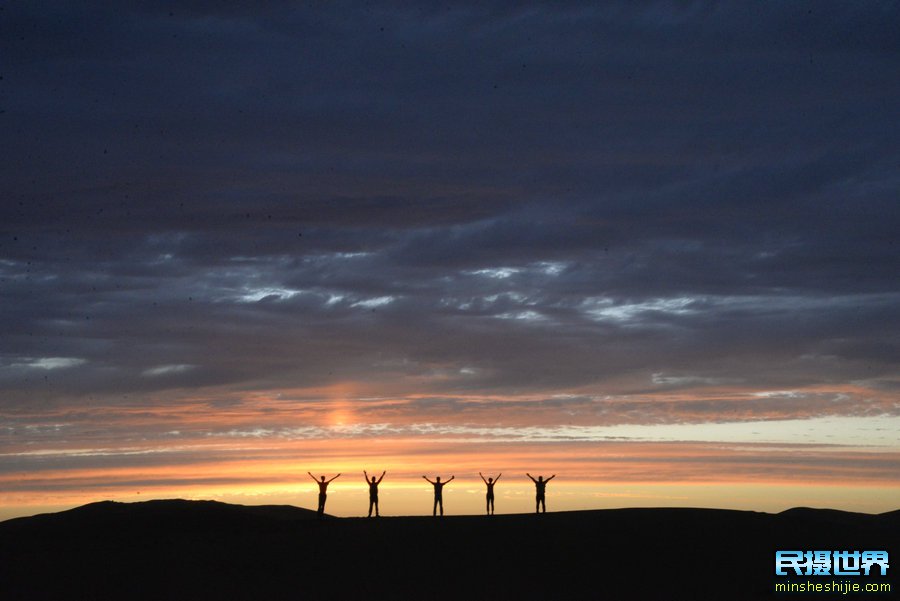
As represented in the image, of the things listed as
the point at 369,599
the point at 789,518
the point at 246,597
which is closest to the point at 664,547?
the point at 789,518

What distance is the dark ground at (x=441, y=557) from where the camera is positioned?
3300 cm

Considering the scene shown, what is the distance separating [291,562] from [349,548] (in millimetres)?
2556

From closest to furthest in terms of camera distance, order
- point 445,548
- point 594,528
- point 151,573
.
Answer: point 151,573
point 445,548
point 594,528

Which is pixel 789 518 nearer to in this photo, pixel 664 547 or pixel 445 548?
pixel 664 547

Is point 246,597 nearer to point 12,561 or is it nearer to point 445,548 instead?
point 445,548

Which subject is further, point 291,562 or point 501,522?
point 501,522

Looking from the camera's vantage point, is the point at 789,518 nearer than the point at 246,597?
No

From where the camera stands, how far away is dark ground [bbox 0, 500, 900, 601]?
33.0 metres

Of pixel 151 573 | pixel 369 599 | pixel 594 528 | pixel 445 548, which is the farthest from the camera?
pixel 594 528

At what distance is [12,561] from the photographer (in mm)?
37594

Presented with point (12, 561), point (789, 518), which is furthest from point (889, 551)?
point (12, 561)

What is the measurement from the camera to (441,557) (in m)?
36.4

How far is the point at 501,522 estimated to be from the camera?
42.1 meters

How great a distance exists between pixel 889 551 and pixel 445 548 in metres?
15.6
